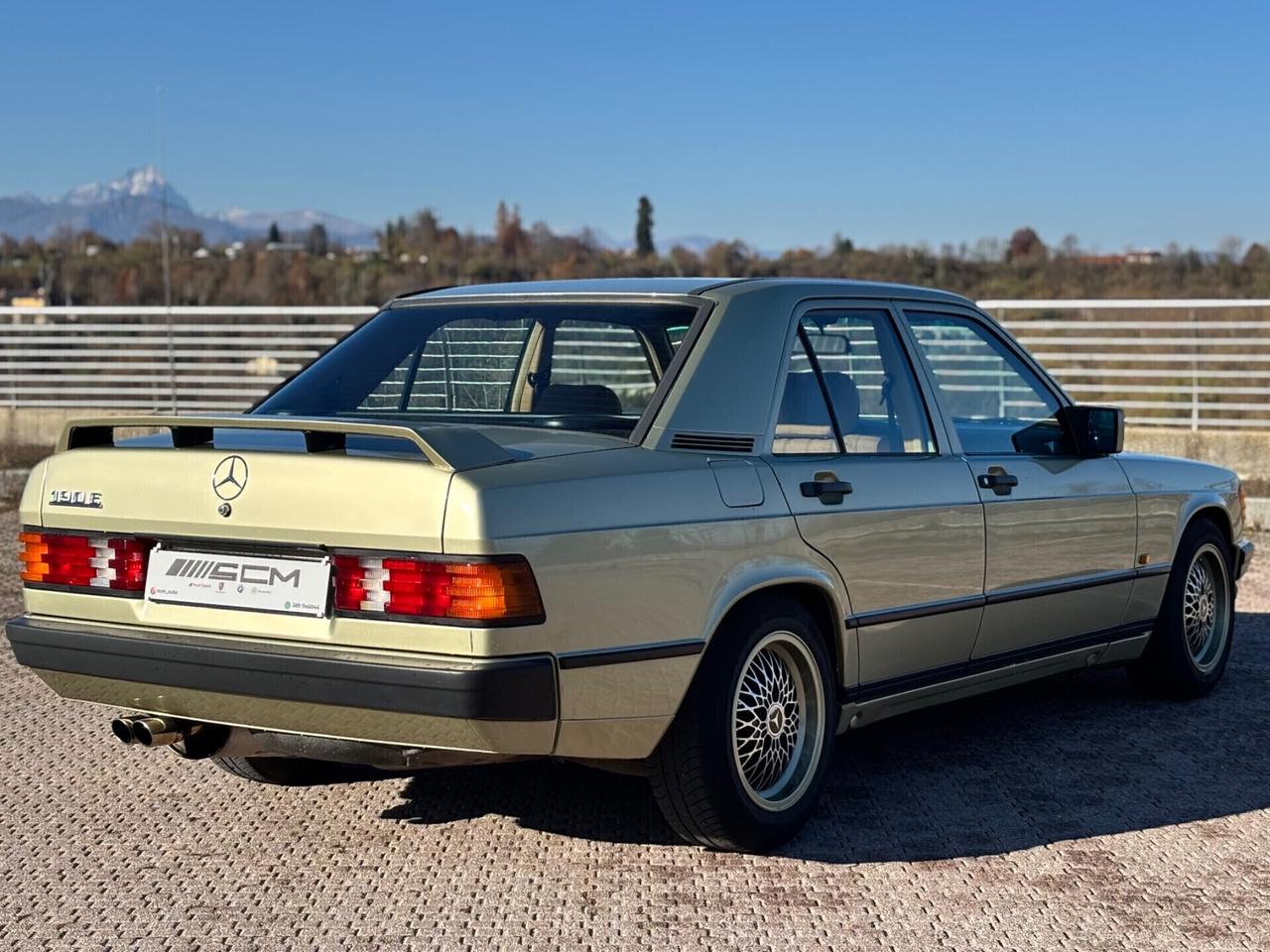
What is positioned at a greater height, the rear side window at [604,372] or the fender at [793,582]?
the rear side window at [604,372]

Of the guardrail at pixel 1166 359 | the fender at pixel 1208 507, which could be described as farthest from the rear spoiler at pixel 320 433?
the guardrail at pixel 1166 359

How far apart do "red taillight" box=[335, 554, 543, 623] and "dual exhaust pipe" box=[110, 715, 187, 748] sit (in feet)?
2.62

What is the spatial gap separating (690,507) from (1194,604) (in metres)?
3.40

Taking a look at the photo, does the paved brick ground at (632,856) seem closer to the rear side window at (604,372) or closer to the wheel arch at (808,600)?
the wheel arch at (808,600)

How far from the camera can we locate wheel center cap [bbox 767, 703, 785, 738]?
14.6 ft

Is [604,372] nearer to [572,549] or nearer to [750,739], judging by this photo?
[750,739]

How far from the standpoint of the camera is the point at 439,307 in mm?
5102

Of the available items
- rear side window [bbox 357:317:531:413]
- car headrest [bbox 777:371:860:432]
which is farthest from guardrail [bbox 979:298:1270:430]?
rear side window [bbox 357:317:531:413]

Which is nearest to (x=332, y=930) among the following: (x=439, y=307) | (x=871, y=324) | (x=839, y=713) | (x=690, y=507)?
(x=690, y=507)

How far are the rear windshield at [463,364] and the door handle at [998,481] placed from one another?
1144 millimetres

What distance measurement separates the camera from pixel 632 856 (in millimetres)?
4391

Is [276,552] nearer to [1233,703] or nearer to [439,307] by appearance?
[439,307]

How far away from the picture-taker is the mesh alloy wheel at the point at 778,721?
172 inches

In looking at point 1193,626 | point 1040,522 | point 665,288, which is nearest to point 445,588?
point 665,288
